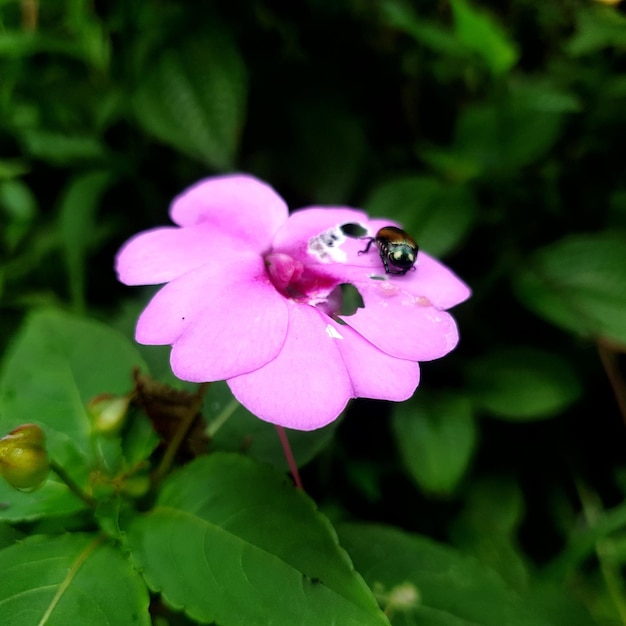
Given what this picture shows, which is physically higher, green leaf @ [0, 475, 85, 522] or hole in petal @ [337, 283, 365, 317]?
hole in petal @ [337, 283, 365, 317]

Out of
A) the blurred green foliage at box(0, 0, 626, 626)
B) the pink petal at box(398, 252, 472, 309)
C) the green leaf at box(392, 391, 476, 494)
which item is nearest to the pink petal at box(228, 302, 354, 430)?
the pink petal at box(398, 252, 472, 309)

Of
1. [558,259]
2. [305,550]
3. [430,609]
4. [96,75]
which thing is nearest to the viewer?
[305,550]

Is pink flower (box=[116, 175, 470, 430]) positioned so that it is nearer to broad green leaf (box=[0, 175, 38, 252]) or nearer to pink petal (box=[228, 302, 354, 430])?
pink petal (box=[228, 302, 354, 430])

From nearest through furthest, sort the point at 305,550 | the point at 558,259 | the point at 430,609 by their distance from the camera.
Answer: the point at 305,550 → the point at 430,609 → the point at 558,259

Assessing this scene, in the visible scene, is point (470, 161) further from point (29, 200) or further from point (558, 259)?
point (29, 200)

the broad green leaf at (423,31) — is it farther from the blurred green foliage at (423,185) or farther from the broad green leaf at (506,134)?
the broad green leaf at (506,134)

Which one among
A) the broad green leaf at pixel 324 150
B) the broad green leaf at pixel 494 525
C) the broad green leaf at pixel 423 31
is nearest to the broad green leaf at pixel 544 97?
the broad green leaf at pixel 423 31

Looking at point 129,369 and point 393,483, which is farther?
point 393,483

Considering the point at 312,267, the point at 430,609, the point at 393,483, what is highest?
the point at 312,267

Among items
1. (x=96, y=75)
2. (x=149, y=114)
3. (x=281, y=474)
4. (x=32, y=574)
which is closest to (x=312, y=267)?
(x=281, y=474)
